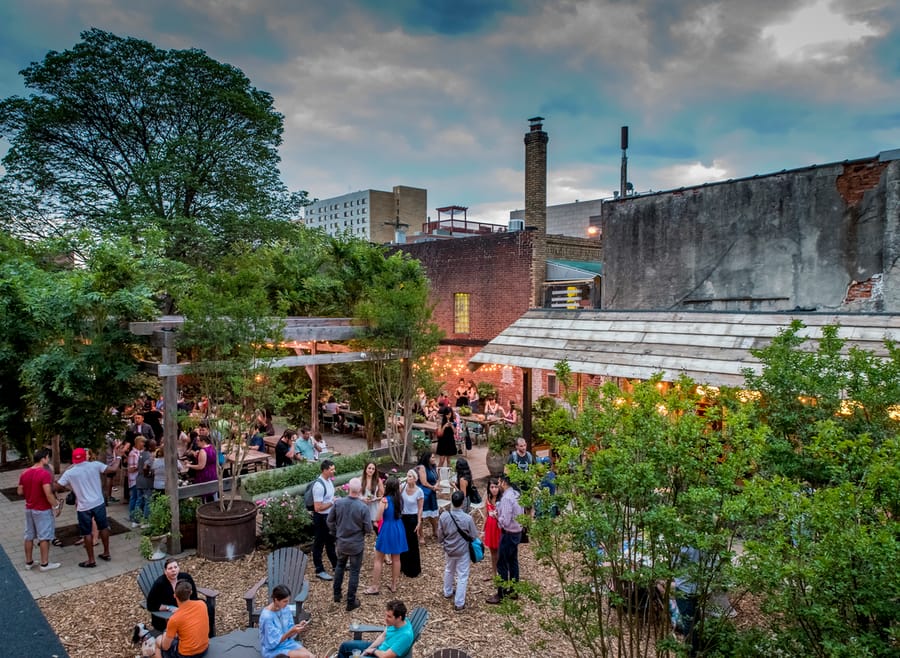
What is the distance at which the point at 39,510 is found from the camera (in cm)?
811

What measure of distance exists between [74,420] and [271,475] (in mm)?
3347

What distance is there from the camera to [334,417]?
1789 cm

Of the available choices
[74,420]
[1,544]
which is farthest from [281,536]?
[1,544]

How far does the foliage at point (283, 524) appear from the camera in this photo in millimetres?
8625

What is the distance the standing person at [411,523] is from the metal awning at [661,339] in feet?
13.4

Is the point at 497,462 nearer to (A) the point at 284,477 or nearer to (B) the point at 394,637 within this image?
(A) the point at 284,477

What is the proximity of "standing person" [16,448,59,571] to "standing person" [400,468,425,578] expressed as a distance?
5.24 meters

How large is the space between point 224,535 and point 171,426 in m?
1.90

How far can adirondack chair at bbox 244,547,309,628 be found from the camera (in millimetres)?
6406

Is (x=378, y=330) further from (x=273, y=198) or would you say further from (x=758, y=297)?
(x=273, y=198)

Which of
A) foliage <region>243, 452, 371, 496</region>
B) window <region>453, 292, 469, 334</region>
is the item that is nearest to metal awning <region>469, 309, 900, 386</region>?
foliage <region>243, 452, 371, 496</region>

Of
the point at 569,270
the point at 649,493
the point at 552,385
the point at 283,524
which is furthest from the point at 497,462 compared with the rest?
the point at 569,270

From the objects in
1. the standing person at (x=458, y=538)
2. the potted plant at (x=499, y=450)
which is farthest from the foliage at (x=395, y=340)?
the standing person at (x=458, y=538)

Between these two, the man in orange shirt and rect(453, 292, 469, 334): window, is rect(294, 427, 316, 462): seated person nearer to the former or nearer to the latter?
the man in orange shirt
